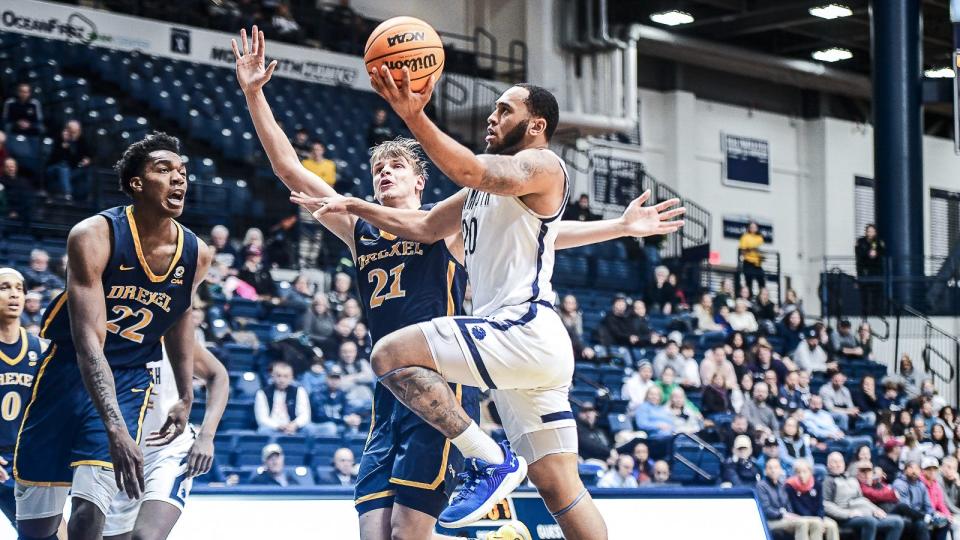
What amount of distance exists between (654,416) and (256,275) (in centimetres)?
449

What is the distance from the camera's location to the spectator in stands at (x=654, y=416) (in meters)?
13.5

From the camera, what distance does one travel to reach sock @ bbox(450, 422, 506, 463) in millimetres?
4605

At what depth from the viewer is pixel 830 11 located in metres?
23.3

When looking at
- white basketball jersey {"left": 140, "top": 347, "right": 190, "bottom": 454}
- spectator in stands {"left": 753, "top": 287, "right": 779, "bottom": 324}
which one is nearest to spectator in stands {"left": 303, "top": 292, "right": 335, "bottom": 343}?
white basketball jersey {"left": 140, "top": 347, "right": 190, "bottom": 454}

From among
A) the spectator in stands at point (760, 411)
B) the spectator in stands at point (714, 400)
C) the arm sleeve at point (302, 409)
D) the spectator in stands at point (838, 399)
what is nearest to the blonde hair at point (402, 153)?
the arm sleeve at point (302, 409)

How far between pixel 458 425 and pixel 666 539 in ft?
12.6

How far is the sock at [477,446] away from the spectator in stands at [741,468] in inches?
336

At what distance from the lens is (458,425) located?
458cm

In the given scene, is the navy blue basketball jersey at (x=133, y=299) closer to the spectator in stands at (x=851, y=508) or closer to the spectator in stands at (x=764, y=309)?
the spectator in stands at (x=851, y=508)

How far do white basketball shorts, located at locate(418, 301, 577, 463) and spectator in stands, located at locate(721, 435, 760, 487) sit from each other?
835cm

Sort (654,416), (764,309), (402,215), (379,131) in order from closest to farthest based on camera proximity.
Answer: (402,215) → (654,416) → (379,131) → (764,309)

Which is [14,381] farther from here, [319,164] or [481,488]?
[319,164]

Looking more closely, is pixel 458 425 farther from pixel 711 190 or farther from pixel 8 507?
pixel 711 190

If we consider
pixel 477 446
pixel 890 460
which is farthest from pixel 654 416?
pixel 477 446
